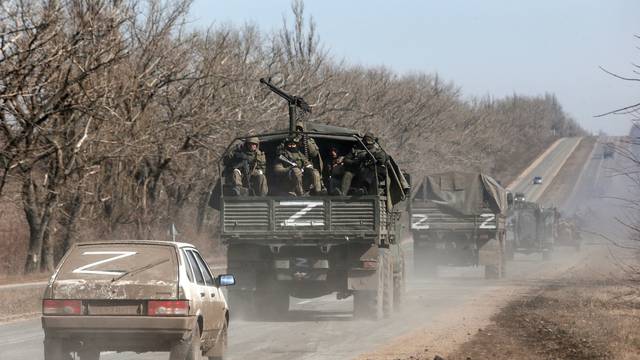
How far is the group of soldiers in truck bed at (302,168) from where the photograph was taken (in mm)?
21094

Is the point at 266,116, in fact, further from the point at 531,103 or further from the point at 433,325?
the point at 531,103

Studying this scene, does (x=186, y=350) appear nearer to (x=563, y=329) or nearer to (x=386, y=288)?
(x=563, y=329)

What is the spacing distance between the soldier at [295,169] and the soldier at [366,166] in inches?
21.7

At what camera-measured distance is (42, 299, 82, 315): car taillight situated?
11688 mm

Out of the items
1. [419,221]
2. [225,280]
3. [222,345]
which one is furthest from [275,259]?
[419,221]

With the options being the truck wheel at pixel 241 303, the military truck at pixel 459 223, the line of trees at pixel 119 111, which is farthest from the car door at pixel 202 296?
the military truck at pixel 459 223

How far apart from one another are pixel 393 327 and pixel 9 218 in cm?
2517

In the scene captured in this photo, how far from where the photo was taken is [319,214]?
66.8 ft

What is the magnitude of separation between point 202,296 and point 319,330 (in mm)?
6946

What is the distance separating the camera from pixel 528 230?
155ft

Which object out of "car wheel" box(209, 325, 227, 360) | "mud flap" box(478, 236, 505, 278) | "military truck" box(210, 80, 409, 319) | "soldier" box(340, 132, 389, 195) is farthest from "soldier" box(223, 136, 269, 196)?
"mud flap" box(478, 236, 505, 278)

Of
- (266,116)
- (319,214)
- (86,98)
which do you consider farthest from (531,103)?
(319,214)

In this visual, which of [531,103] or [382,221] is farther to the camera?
[531,103]

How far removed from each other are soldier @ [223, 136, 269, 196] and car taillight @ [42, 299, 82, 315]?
942 centimetres
